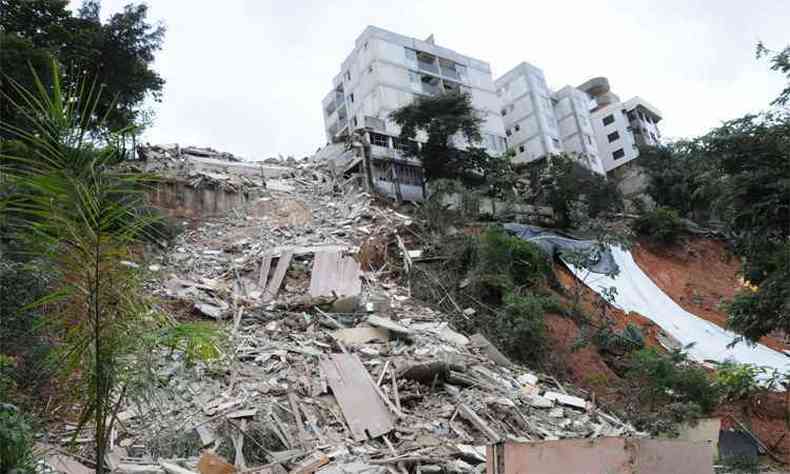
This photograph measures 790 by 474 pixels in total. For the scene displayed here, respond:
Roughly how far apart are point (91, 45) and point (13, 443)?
15.5 metres

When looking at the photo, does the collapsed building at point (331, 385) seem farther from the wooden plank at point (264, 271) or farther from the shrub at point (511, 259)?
the shrub at point (511, 259)

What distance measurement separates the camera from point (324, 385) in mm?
6414

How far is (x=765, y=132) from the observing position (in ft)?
25.1

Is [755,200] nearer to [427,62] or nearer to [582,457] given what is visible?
[582,457]

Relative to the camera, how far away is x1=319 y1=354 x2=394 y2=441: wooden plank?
5656 millimetres

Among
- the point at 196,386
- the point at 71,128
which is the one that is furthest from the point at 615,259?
the point at 71,128

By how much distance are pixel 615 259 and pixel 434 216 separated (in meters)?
6.04

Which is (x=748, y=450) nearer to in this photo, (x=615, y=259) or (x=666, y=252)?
(x=615, y=259)

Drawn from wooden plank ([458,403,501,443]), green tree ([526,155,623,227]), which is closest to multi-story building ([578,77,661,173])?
green tree ([526,155,623,227])

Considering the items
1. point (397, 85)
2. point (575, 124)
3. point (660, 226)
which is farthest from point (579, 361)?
point (575, 124)

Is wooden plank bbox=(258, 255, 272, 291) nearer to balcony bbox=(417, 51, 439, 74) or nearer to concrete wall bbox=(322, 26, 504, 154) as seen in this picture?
concrete wall bbox=(322, 26, 504, 154)

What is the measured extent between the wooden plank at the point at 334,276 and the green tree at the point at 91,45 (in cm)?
503

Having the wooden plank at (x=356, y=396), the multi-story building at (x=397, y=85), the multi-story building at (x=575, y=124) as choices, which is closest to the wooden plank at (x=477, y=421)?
the wooden plank at (x=356, y=396)

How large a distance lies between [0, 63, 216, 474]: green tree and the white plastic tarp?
12575 millimetres
